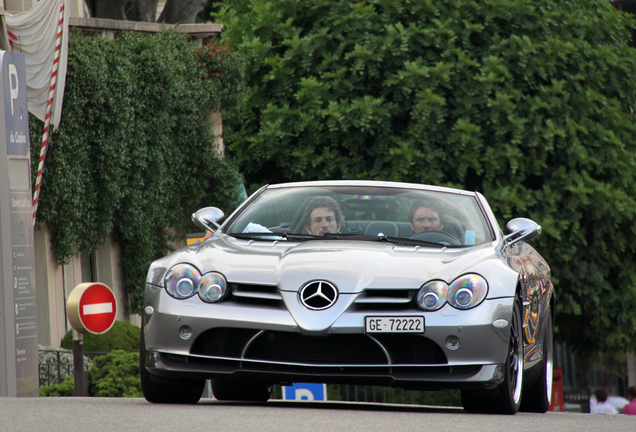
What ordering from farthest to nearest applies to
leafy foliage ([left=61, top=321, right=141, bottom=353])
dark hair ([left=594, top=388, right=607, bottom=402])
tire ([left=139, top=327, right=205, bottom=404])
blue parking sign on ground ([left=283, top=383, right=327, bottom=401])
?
dark hair ([left=594, top=388, right=607, bottom=402])
leafy foliage ([left=61, top=321, right=141, bottom=353])
blue parking sign on ground ([left=283, top=383, right=327, bottom=401])
tire ([left=139, top=327, right=205, bottom=404])

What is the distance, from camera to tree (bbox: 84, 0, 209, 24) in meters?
22.1

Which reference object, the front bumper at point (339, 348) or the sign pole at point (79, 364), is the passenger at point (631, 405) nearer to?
the sign pole at point (79, 364)

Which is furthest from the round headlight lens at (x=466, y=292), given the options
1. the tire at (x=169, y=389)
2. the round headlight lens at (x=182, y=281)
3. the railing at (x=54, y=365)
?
the railing at (x=54, y=365)

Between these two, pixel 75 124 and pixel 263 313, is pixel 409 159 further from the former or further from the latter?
pixel 263 313

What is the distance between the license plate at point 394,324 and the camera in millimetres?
6484

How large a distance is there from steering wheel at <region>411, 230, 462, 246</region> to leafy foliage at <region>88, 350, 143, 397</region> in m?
5.64

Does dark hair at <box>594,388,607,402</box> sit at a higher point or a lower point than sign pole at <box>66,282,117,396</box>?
lower

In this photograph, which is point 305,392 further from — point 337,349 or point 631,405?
point 631,405

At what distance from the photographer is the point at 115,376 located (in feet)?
41.5

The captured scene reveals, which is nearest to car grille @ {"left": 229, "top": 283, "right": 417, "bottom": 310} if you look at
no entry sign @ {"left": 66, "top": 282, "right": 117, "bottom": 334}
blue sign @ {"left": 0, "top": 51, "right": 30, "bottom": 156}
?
no entry sign @ {"left": 66, "top": 282, "right": 117, "bottom": 334}

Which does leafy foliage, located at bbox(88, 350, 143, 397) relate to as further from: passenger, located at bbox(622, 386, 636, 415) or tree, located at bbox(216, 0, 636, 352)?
passenger, located at bbox(622, 386, 636, 415)

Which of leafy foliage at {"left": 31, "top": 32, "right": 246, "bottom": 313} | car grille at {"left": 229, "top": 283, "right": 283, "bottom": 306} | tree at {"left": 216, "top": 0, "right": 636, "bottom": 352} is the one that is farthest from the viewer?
tree at {"left": 216, "top": 0, "right": 636, "bottom": 352}

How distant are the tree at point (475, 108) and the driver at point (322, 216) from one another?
1205 centimetres

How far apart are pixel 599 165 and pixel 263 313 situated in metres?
15.7
